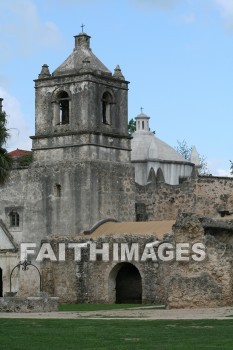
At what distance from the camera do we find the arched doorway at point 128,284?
161 ft

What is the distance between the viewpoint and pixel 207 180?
5759 cm

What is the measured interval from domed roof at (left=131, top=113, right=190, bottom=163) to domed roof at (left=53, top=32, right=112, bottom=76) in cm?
1258

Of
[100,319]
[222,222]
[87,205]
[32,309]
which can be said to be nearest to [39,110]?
[87,205]

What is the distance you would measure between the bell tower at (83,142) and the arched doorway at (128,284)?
418cm

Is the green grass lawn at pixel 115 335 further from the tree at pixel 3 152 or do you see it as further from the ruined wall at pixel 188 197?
the ruined wall at pixel 188 197

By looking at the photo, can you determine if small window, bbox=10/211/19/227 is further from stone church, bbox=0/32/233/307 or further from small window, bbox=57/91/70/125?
small window, bbox=57/91/70/125

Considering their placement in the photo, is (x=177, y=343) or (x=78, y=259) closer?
(x=177, y=343)

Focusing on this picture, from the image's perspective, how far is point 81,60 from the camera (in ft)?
182

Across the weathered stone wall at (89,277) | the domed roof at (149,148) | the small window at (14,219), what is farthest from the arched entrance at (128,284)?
the domed roof at (149,148)

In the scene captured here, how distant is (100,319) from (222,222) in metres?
14.5

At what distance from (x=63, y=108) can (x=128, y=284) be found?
1086 centimetres

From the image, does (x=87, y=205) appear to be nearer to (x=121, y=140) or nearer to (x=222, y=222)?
(x=121, y=140)

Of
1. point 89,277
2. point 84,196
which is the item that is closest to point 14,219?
point 84,196

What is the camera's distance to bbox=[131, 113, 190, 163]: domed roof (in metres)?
68.0
